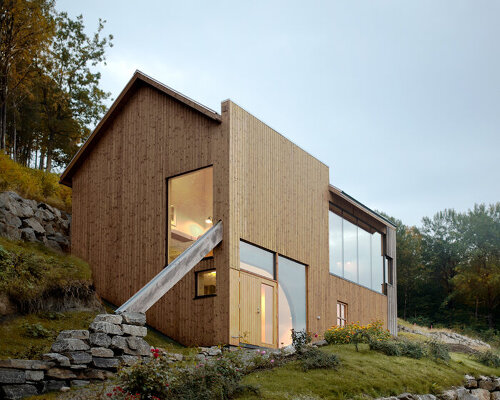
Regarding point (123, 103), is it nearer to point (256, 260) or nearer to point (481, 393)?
point (256, 260)

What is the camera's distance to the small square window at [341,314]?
21.8 metres

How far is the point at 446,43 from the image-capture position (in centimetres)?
7675

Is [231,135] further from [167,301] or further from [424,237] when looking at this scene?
[424,237]

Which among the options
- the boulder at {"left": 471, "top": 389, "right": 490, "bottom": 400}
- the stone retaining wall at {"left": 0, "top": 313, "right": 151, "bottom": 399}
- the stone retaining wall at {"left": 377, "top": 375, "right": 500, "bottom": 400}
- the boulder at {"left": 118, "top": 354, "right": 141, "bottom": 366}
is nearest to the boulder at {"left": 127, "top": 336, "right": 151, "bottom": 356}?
the stone retaining wall at {"left": 0, "top": 313, "right": 151, "bottom": 399}

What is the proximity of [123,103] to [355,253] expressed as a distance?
10267 millimetres

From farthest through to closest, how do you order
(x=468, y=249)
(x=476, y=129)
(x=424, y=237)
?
(x=476, y=129) < (x=424, y=237) < (x=468, y=249)

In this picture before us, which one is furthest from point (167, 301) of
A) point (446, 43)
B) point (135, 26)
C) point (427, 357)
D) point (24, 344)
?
point (135, 26)

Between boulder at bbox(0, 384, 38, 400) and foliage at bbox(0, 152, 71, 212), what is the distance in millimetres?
12204

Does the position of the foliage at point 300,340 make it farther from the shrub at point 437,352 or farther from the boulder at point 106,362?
the boulder at point 106,362

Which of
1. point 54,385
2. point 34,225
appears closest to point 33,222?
point 34,225

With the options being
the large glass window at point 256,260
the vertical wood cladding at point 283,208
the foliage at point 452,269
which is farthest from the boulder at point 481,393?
the foliage at point 452,269

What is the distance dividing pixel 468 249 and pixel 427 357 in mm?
37851

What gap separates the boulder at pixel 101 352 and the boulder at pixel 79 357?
0.11 metres

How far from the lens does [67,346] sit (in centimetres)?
1167
